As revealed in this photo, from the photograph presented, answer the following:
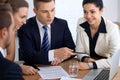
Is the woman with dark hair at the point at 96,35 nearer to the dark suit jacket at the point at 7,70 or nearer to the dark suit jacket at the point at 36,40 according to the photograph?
the dark suit jacket at the point at 36,40

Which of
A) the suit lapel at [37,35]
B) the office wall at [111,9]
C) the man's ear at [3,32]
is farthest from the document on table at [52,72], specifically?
the office wall at [111,9]

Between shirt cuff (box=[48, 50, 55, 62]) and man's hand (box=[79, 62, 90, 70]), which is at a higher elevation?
shirt cuff (box=[48, 50, 55, 62])

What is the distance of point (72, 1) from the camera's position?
11.5 ft

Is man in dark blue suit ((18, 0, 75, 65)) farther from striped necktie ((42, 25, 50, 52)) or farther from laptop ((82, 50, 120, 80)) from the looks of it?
laptop ((82, 50, 120, 80))

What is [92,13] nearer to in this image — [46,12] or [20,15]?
[46,12]

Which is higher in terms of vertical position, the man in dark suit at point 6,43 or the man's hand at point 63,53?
the man in dark suit at point 6,43

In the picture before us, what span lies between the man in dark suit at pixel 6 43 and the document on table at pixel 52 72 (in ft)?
1.71

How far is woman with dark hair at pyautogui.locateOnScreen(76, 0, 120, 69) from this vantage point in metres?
2.22

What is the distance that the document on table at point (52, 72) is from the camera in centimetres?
176

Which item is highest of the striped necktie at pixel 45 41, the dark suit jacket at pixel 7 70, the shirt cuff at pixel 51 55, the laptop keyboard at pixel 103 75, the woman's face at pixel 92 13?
the woman's face at pixel 92 13

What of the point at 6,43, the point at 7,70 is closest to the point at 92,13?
the point at 6,43

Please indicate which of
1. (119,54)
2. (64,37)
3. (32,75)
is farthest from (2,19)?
(64,37)

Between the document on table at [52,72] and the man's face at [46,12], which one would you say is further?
the man's face at [46,12]

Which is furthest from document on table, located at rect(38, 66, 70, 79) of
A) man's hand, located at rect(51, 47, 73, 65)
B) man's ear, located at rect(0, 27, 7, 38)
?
man's ear, located at rect(0, 27, 7, 38)
